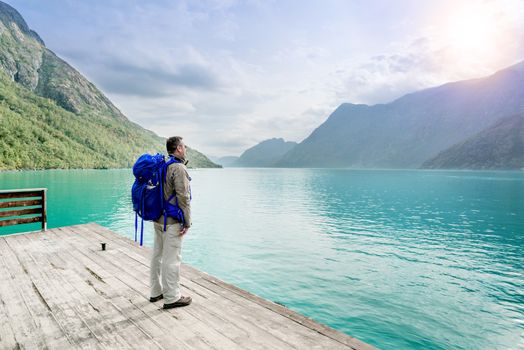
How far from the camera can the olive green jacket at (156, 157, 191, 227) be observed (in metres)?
4.81

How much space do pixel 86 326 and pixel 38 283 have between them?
→ 266cm

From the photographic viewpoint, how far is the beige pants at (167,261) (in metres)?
4.97

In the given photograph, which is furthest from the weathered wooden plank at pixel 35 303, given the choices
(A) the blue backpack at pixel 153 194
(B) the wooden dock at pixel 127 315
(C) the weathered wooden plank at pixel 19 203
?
(C) the weathered wooden plank at pixel 19 203

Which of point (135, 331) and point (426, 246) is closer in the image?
point (135, 331)

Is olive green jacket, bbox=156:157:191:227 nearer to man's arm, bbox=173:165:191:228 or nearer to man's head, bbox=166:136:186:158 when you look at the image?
man's arm, bbox=173:165:191:228

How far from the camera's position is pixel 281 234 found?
21.5 meters

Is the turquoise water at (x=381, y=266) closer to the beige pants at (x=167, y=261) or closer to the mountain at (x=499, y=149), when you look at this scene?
the beige pants at (x=167, y=261)

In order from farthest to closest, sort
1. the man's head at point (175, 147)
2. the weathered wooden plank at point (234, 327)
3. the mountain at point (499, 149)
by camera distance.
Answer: the mountain at point (499, 149), the man's head at point (175, 147), the weathered wooden plank at point (234, 327)

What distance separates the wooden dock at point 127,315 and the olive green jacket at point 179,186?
1.64 m

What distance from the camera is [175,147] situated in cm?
507

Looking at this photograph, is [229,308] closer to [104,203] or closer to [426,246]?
[426,246]

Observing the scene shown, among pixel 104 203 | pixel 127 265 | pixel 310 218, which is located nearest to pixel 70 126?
pixel 104 203

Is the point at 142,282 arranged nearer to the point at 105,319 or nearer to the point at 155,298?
the point at 155,298

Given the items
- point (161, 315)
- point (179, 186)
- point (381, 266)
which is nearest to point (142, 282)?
point (161, 315)
